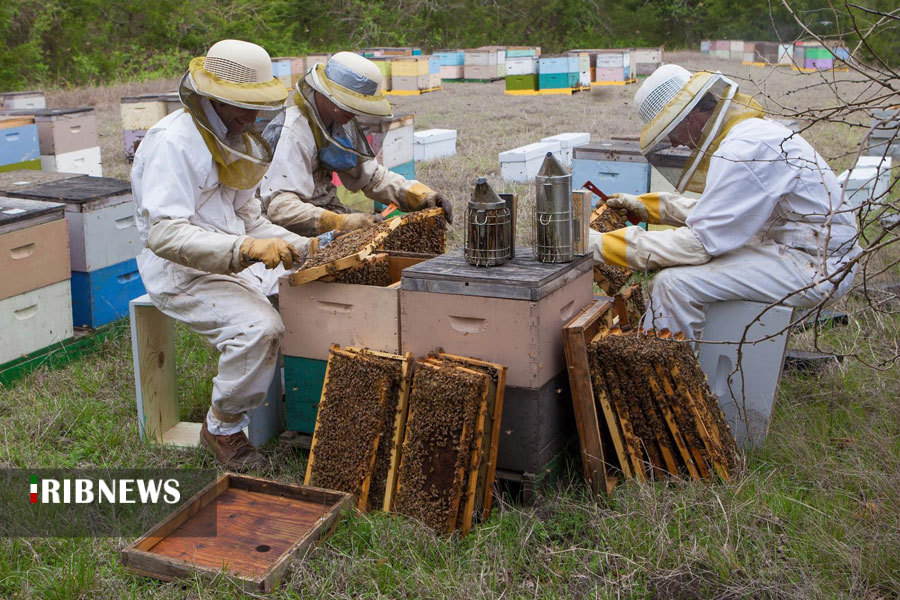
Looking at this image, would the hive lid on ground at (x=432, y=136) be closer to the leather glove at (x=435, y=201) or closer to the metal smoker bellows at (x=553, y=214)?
the leather glove at (x=435, y=201)

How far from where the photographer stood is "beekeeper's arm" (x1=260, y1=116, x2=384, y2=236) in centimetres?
400

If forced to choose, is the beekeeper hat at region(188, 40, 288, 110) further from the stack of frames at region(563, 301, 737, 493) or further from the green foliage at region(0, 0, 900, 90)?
the green foliage at region(0, 0, 900, 90)

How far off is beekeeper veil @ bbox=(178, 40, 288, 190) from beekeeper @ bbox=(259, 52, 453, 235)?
31.5 inches

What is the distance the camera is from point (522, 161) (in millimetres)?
7988

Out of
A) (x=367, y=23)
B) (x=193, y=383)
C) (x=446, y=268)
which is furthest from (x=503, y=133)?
(x=367, y=23)

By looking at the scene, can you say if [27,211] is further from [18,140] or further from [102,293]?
[18,140]

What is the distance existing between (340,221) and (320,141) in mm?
429

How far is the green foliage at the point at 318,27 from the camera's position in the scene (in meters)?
19.5

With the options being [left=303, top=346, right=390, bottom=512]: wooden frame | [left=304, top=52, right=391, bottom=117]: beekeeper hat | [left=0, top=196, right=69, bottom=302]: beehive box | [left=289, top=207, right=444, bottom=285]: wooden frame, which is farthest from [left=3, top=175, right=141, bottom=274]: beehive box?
[left=303, top=346, right=390, bottom=512]: wooden frame

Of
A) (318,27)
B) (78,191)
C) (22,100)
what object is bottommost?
(78,191)

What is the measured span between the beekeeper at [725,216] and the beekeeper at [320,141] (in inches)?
42.5

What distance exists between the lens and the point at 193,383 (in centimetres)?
392

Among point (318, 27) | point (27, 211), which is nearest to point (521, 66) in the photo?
point (318, 27)

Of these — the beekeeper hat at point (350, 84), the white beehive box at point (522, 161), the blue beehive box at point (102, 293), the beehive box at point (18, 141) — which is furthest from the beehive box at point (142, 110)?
the beekeeper hat at point (350, 84)
